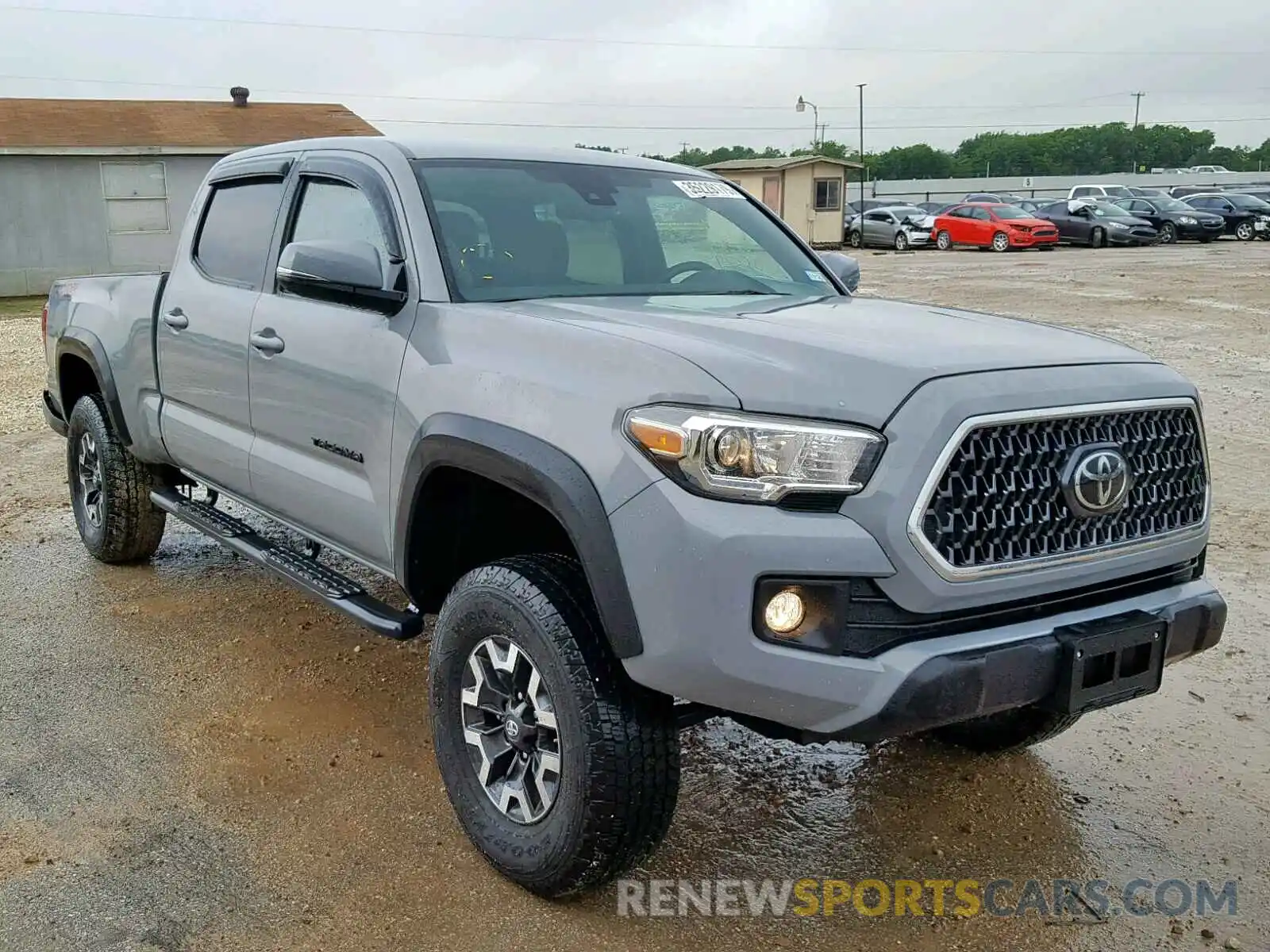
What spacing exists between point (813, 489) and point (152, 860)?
2.12 meters

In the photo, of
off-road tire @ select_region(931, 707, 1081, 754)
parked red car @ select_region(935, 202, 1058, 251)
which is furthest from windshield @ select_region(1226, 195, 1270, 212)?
off-road tire @ select_region(931, 707, 1081, 754)

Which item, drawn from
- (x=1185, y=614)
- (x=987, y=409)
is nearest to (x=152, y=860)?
(x=987, y=409)

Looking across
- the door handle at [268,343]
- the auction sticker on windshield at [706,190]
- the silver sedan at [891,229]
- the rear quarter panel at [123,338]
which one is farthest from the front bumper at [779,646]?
the silver sedan at [891,229]

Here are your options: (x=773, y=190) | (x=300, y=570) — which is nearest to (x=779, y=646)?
(x=300, y=570)

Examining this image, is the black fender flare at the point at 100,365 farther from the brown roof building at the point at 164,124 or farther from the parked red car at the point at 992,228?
the parked red car at the point at 992,228

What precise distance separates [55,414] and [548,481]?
452 centimetres

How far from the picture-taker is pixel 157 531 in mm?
5820

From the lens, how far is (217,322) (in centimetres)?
455

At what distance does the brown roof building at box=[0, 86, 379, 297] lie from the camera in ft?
76.4

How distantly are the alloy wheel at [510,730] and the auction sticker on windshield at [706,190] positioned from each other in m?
2.14

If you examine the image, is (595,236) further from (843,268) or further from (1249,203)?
(1249,203)

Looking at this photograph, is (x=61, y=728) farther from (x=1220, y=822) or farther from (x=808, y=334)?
(x=1220, y=822)

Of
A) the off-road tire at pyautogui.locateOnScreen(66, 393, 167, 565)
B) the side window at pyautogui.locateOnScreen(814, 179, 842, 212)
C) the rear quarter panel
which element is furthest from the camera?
the side window at pyautogui.locateOnScreen(814, 179, 842, 212)

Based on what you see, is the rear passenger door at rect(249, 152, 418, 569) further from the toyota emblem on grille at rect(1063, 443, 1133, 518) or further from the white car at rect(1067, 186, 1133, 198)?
the white car at rect(1067, 186, 1133, 198)
